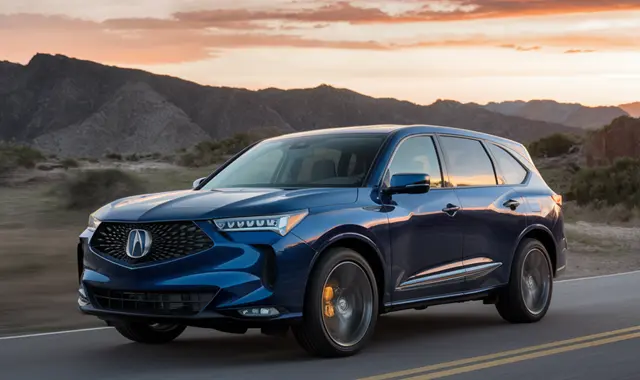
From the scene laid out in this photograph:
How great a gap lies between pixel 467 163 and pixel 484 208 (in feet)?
1.61

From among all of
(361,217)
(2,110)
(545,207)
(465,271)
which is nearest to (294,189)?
(361,217)

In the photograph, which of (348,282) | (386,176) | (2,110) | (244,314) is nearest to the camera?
(244,314)

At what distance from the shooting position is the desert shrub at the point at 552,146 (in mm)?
78562

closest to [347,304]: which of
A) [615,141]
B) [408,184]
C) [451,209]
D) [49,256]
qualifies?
[408,184]

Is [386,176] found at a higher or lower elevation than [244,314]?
higher

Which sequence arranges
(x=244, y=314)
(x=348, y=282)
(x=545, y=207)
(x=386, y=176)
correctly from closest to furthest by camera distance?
(x=244, y=314) < (x=348, y=282) < (x=386, y=176) < (x=545, y=207)

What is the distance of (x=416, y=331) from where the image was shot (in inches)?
452

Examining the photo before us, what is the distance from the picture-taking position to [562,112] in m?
134

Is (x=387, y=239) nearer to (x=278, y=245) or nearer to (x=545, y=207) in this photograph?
(x=278, y=245)

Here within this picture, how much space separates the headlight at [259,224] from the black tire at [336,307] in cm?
47

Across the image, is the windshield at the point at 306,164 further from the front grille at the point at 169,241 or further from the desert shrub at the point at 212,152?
the desert shrub at the point at 212,152

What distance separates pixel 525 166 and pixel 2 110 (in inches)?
3850

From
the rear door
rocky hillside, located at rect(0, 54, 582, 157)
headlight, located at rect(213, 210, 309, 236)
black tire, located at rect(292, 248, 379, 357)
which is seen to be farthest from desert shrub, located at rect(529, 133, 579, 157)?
headlight, located at rect(213, 210, 309, 236)

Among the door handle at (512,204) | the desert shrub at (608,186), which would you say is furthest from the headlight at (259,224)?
the desert shrub at (608,186)
